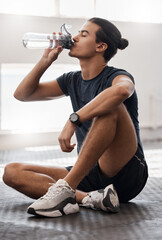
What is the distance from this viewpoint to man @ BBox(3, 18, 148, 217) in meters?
1.63

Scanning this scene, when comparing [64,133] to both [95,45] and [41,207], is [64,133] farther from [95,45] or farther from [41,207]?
[95,45]

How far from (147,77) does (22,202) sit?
369cm

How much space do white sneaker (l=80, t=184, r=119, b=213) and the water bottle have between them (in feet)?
2.17

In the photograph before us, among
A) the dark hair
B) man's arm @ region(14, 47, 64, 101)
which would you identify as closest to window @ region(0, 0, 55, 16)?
man's arm @ region(14, 47, 64, 101)

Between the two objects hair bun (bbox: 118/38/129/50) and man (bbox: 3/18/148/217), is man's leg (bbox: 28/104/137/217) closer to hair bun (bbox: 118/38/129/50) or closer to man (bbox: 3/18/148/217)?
man (bbox: 3/18/148/217)

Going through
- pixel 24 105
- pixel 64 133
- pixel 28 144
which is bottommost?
pixel 28 144

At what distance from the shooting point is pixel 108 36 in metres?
1.95

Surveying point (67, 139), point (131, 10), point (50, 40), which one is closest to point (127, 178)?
point (67, 139)

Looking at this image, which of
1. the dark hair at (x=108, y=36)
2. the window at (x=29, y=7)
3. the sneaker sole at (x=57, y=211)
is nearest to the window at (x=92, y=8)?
the window at (x=29, y=7)

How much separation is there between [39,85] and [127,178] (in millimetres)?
658

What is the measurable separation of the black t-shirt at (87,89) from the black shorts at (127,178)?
0.10 m

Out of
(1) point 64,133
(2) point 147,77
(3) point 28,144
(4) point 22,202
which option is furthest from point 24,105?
(1) point 64,133

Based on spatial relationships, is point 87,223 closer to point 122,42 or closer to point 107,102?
point 107,102

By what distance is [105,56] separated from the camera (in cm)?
196
